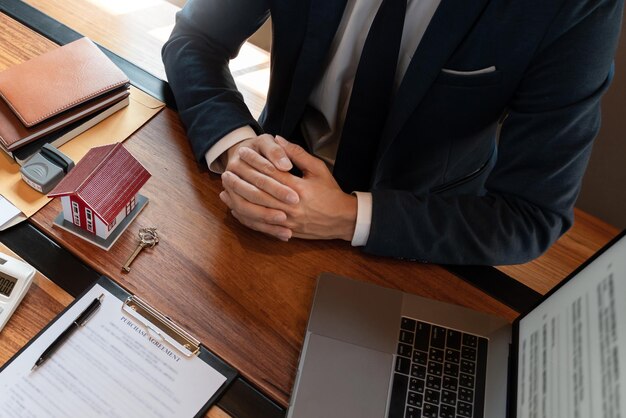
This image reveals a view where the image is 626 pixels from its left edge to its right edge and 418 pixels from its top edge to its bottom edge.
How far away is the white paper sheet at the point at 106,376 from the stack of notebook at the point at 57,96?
30 cm

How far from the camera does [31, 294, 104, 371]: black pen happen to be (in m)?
0.71

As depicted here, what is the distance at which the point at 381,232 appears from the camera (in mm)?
882

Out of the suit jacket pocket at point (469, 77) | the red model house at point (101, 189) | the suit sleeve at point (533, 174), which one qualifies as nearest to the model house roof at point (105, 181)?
the red model house at point (101, 189)

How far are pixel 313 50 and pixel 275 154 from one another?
232 millimetres

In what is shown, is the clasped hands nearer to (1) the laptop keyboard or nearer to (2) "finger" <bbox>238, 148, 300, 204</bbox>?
(2) "finger" <bbox>238, 148, 300, 204</bbox>

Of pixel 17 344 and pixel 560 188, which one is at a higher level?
pixel 560 188

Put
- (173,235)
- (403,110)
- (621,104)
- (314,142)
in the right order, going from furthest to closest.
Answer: (621,104)
(314,142)
(403,110)
(173,235)

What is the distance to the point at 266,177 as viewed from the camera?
90 cm

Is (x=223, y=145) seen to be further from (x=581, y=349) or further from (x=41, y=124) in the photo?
(x=581, y=349)

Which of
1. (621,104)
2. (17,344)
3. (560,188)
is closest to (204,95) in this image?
(17,344)

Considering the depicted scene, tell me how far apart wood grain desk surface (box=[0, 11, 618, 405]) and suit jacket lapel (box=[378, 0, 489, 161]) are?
10.9 inches

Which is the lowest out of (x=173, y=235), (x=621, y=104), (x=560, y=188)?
(x=173, y=235)

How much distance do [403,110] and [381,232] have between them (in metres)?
0.24

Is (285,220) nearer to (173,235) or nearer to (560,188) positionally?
(173,235)
